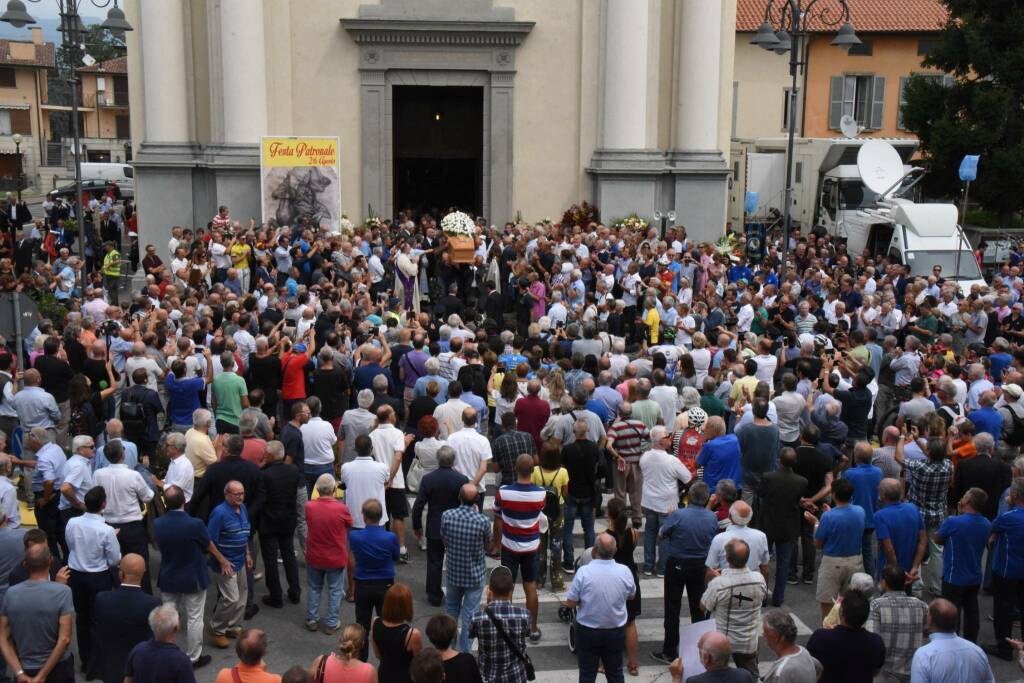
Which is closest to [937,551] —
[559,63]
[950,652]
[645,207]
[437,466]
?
[950,652]

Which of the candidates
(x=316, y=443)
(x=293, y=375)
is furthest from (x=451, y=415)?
(x=293, y=375)

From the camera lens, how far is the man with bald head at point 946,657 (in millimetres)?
7105

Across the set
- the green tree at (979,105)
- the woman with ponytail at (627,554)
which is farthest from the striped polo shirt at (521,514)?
the green tree at (979,105)

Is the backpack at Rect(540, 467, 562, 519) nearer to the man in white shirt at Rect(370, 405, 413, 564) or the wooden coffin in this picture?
the man in white shirt at Rect(370, 405, 413, 564)

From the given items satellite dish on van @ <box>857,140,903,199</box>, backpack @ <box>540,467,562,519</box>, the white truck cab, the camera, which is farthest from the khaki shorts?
satellite dish on van @ <box>857,140,903,199</box>

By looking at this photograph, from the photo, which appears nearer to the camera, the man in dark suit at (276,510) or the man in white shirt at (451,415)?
the man in dark suit at (276,510)

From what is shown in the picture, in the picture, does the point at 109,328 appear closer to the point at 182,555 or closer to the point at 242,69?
the point at 182,555

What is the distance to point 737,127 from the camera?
42.4 meters

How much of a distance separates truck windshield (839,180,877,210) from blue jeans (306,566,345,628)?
922 inches

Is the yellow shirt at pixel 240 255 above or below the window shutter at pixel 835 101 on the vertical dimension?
below

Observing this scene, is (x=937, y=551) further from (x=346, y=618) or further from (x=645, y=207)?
(x=645, y=207)

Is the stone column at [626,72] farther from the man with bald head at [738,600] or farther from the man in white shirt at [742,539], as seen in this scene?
the man with bald head at [738,600]

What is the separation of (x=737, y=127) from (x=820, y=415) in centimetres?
3218

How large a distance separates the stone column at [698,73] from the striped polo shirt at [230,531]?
19095 mm
